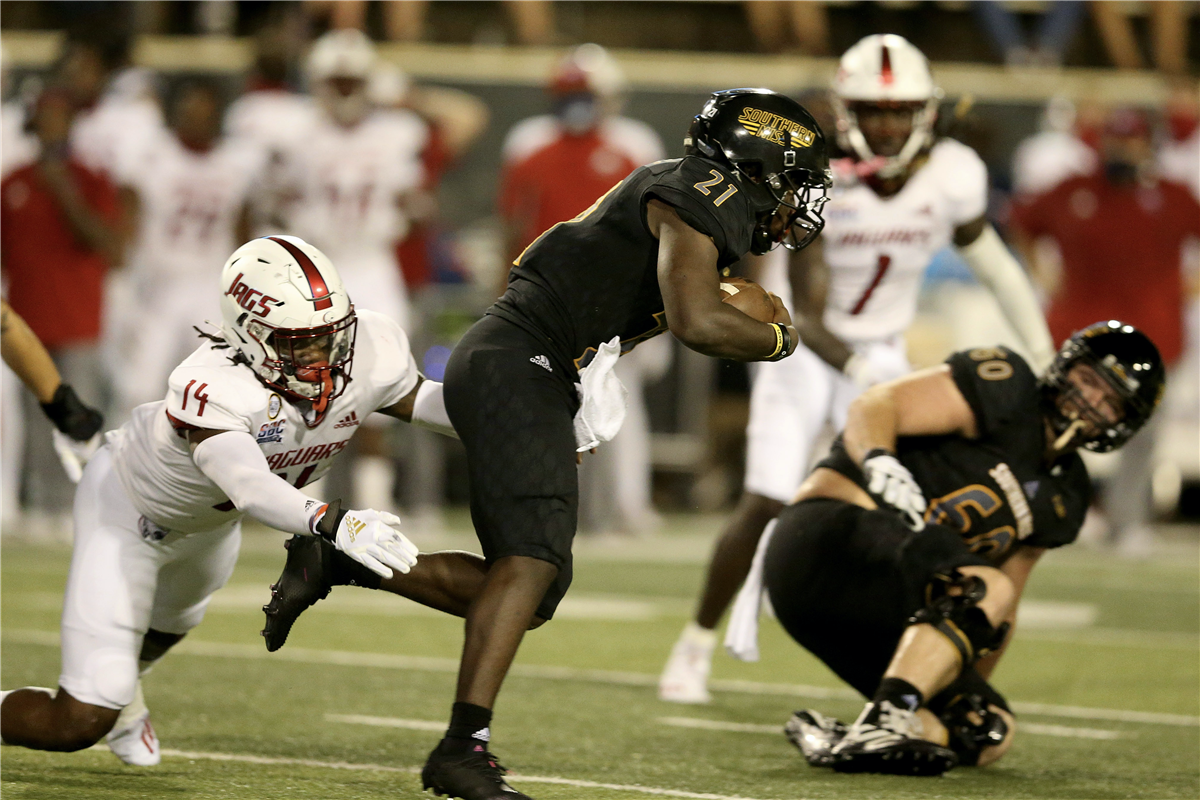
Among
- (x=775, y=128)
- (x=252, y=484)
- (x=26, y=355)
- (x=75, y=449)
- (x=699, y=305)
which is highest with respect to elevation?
(x=775, y=128)

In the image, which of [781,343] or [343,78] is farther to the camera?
[343,78]

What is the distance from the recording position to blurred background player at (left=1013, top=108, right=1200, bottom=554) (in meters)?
9.90

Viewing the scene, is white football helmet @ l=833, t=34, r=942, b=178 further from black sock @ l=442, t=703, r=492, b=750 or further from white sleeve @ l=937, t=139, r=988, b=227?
black sock @ l=442, t=703, r=492, b=750

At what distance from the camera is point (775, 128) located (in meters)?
4.05

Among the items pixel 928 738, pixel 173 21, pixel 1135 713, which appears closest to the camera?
pixel 928 738

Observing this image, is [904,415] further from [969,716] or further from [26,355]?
[26,355]

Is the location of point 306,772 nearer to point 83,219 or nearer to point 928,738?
point 928,738

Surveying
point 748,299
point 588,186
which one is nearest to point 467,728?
point 748,299

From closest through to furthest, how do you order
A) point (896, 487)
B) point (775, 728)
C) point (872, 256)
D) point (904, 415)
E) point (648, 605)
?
1. point (896, 487)
2. point (904, 415)
3. point (775, 728)
4. point (872, 256)
5. point (648, 605)

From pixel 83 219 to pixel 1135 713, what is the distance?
237 inches

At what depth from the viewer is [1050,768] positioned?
4.59 metres

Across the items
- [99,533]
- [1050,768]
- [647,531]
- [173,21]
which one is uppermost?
[173,21]

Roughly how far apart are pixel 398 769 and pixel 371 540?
92 centimetres

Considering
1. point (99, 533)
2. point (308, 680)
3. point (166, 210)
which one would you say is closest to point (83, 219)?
point (166, 210)
